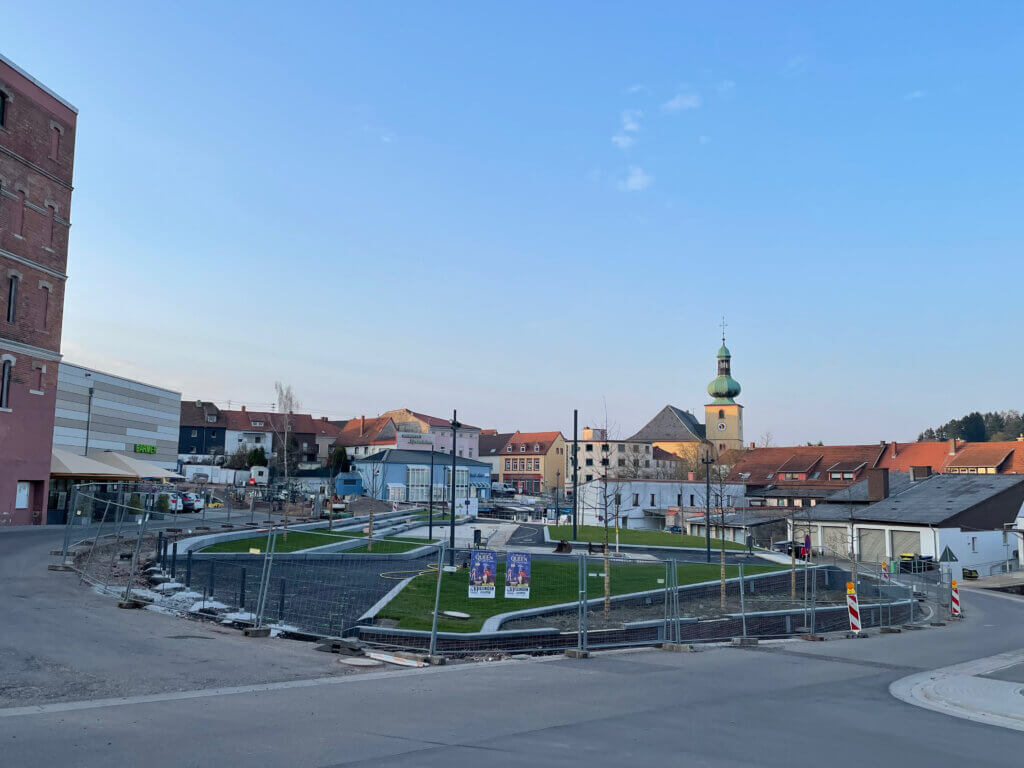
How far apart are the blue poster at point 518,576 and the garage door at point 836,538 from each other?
150 ft

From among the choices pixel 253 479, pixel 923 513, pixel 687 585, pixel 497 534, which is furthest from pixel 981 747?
pixel 253 479

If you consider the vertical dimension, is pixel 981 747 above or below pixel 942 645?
above

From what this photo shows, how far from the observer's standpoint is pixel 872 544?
171 ft

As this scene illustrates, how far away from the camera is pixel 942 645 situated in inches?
743

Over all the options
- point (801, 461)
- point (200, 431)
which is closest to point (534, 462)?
point (801, 461)

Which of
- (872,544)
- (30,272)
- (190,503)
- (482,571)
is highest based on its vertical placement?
(30,272)

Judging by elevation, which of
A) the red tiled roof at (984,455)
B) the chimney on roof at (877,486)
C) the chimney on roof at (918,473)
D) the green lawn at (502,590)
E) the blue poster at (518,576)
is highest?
the red tiled roof at (984,455)

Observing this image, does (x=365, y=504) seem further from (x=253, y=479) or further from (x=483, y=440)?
(x=483, y=440)

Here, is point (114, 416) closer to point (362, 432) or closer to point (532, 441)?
point (362, 432)

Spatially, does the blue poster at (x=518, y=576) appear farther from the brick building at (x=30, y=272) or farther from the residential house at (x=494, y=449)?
the residential house at (x=494, y=449)

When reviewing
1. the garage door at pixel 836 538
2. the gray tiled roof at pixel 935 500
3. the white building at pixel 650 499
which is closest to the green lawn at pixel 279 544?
the gray tiled roof at pixel 935 500

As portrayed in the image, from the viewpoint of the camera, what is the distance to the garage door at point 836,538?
54.4m

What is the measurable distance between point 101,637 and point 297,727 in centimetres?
558

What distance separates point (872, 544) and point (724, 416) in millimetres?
78804
